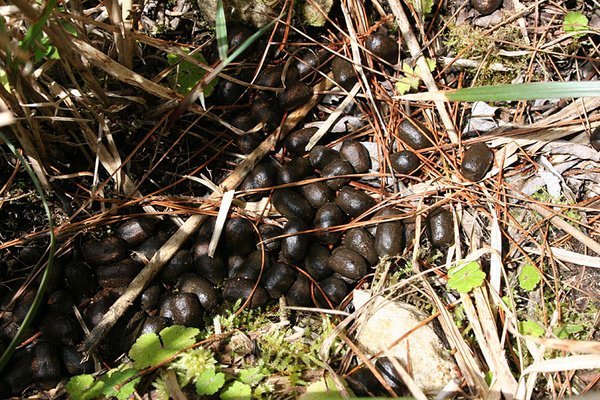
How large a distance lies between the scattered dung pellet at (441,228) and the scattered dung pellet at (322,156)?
789 millimetres

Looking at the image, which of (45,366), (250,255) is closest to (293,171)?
(250,255)

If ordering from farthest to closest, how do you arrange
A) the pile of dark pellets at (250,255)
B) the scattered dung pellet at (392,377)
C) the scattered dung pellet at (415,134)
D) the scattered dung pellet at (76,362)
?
the scattered dung pellet at (415,134), the pile of dark pellets at (250,255), the scattered dung pellet at (76,362), the scattered dung pellet at (392,377)

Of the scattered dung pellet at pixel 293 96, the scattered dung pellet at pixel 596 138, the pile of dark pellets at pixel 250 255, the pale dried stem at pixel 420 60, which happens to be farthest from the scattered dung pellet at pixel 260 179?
the scattered dung pellet at pixel 596 138

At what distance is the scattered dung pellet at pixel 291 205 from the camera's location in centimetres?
349

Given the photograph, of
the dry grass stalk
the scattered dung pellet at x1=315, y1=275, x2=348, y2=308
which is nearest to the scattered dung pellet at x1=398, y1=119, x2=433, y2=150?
the dry grass stalk

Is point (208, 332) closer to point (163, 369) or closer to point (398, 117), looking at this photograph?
point (163, 369)

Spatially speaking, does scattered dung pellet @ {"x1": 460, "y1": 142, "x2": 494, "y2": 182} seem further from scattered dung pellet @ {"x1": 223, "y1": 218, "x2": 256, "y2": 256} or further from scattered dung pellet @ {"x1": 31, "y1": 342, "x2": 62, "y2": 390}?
scattered dung pellet @ {"x1": 31, "y1": 342, "x2": 62, "y2": 390}

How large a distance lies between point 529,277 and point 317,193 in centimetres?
137

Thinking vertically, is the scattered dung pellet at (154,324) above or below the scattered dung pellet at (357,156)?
below

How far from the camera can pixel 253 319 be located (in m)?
3.36

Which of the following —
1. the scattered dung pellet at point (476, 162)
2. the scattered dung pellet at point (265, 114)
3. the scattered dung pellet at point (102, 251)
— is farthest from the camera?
the scattered dung pellet at point (265, 114)

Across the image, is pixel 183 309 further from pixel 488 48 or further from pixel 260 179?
pixel 488 48

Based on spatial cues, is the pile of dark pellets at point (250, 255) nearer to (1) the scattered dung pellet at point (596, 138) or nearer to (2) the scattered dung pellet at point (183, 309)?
(2) the scattered dung pellet at point (183, 309)

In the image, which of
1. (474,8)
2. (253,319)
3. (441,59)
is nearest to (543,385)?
(253,319)
